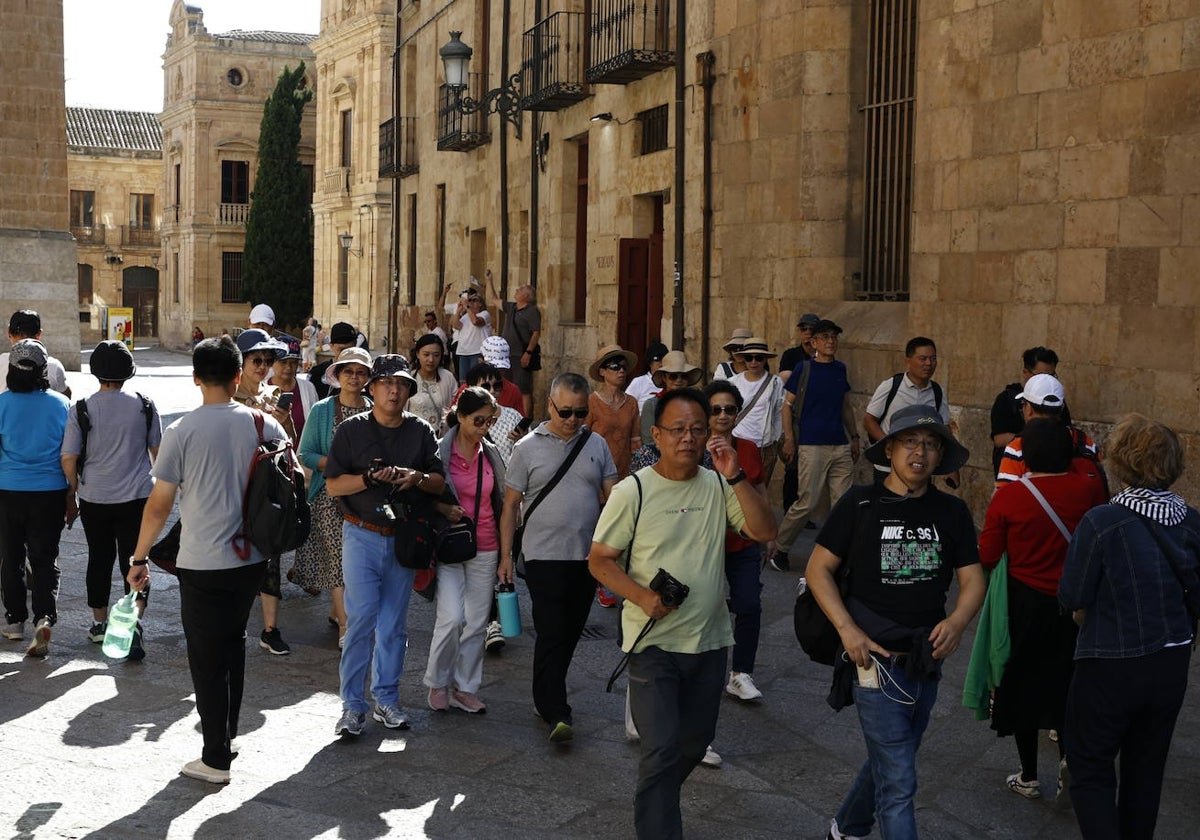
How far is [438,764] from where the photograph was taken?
20.2 ft

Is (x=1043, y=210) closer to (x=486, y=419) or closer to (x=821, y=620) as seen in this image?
(x=486, y=419)

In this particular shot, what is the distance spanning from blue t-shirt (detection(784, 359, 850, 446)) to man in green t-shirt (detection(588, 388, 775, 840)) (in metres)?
5.51

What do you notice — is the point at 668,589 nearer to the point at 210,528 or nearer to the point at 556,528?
the point at 556,528

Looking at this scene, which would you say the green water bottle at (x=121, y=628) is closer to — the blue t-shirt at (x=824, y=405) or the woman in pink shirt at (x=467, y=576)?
the woman in pink shirt at (x=467, y=576)

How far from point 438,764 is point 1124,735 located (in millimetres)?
2666

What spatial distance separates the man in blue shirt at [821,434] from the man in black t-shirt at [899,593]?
18.8ft

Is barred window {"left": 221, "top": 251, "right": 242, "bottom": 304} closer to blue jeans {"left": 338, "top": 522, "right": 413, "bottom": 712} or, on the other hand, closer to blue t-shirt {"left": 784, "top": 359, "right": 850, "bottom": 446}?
blue t-shirt {"left": 784, "top": 359, "right": 850, "bottom": 446}

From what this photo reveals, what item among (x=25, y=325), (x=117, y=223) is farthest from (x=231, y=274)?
(x=25, y=325)

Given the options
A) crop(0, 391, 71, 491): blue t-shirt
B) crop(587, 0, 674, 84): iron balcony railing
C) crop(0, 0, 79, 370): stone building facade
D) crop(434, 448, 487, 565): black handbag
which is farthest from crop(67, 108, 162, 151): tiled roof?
crop(434, 448, 487, 565): black handbag

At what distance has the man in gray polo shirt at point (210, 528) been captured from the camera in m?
5.86

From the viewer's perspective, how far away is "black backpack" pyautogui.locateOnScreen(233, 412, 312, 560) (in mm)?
5902

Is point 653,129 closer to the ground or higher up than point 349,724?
higher up

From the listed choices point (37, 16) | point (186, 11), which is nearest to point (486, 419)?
point (37, 16)

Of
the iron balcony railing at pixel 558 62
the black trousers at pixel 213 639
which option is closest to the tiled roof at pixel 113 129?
the iron balcony railing at pixel 558 62
